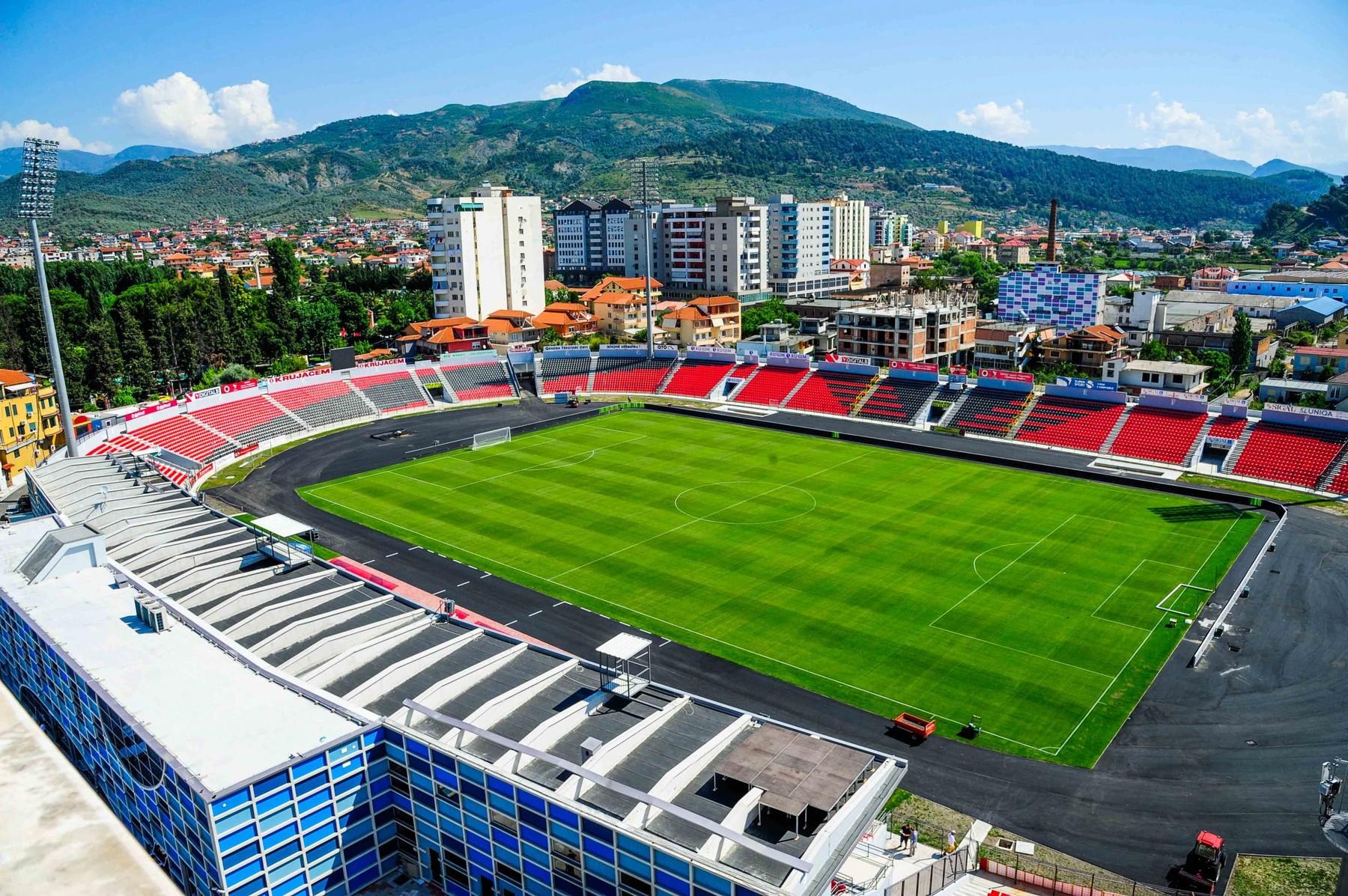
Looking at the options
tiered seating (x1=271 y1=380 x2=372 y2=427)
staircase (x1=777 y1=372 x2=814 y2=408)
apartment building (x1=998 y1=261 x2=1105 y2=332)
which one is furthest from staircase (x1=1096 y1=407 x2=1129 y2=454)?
tiered seating (x1=271 y1=380 x2=372 y2=427)

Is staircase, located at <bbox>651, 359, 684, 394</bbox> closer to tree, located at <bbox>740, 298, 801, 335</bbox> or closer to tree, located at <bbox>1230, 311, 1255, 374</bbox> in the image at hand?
tree, located at <bbox>740, 298, 801, 335</bbox>

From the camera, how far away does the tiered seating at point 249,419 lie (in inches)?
2488

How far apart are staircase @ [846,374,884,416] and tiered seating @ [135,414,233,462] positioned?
4630 cm

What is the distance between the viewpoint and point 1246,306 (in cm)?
11556

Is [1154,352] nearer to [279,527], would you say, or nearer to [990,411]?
[990,411]

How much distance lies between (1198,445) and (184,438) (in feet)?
219

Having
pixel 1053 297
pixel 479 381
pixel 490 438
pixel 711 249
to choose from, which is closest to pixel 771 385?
pixel 490 438

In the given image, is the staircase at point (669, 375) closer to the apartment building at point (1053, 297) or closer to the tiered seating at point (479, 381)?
the tiered seating at point (479, 381)

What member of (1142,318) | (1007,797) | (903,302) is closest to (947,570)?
(1007,797)

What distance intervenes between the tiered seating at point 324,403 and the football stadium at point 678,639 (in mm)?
3102

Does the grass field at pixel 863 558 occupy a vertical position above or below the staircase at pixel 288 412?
below

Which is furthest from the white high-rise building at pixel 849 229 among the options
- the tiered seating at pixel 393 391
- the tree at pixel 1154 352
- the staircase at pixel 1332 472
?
the staircase at pixel 1332 472

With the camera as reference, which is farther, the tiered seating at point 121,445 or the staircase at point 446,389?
the staircase at point 446,389

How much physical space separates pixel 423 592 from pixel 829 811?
83.4ft
